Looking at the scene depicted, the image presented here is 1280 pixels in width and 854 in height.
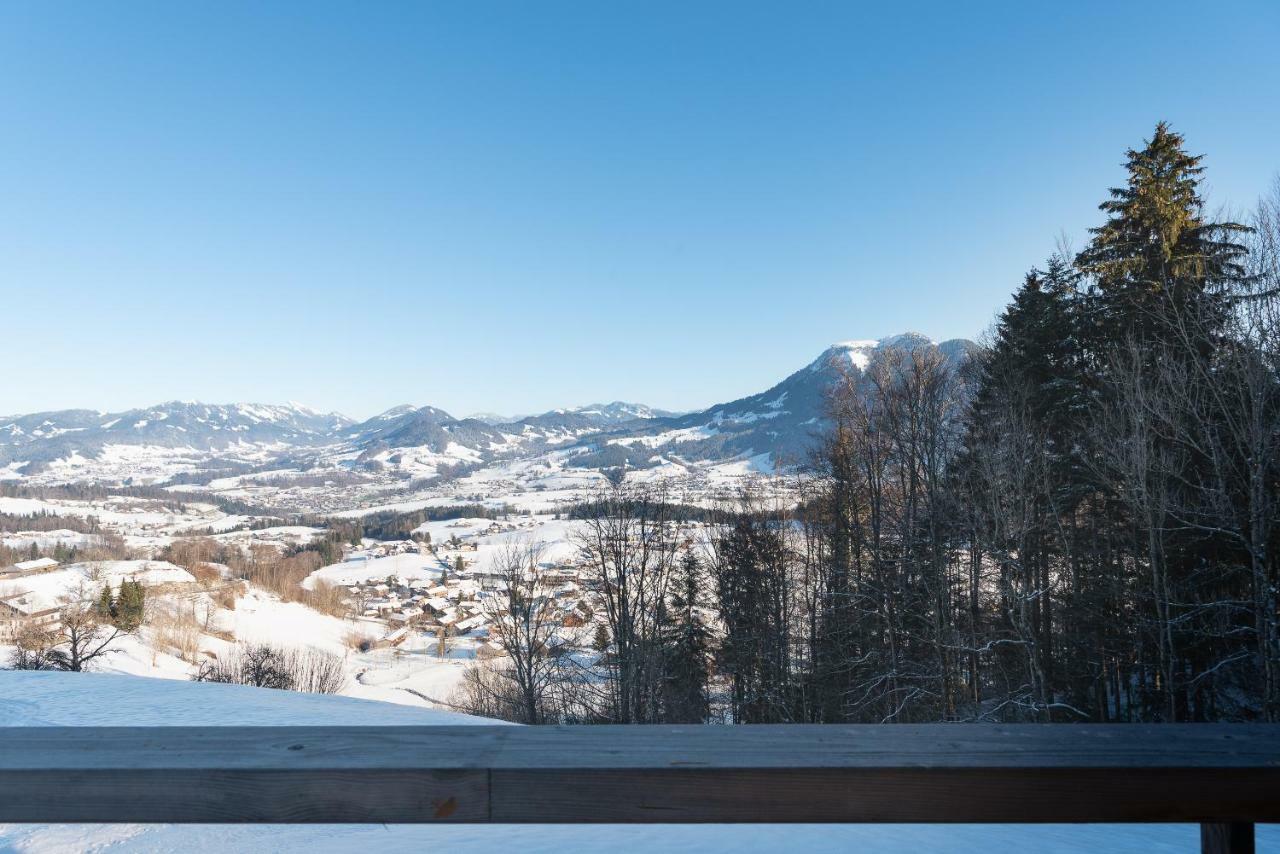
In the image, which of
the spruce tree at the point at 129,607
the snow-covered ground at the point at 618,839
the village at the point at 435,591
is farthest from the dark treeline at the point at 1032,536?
the spruce tree at the point at 129,607

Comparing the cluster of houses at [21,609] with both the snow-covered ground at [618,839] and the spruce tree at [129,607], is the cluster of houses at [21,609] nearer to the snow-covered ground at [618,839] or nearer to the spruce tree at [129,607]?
the spruce tree at [129,607]

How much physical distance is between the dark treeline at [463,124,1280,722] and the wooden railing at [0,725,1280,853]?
10482 millimetres

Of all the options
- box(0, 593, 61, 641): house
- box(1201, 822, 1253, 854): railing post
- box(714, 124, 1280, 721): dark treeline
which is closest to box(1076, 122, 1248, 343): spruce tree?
box(714, 124, 1280, 721): dark treeline

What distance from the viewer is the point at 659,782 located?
104 cm

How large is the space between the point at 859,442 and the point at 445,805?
16.6 m

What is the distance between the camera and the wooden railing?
1.02 m

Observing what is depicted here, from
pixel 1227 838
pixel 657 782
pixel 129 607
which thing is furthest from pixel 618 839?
pixel 129 607

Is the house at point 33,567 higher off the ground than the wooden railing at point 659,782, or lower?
lower

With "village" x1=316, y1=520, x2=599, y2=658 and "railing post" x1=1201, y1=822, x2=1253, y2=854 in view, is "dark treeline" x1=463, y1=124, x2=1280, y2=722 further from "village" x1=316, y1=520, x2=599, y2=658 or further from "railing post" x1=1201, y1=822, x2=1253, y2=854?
"railing post" x1=1201, y1=822, x2=1253, y2=854

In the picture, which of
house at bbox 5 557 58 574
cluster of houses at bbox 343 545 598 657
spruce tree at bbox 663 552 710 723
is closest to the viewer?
spruce tree at bbox 663 552 710 723

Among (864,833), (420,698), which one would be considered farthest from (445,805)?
(420,698)

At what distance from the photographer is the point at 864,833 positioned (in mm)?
3299

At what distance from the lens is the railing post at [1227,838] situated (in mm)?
1084

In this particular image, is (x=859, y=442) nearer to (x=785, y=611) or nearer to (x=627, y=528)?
(x=785, y=611)
